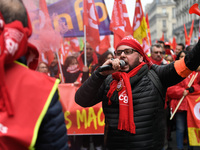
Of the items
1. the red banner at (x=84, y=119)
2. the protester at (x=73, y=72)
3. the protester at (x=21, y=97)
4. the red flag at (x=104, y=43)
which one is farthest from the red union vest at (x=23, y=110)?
the red flag at (x=104, y=43)

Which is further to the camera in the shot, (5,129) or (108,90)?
(108,90)

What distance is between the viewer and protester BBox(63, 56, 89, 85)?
559 centimetres

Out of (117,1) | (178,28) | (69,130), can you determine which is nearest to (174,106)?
(69,130)

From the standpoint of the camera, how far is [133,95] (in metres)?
2.32

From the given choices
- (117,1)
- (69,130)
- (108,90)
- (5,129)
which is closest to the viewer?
(5,129)

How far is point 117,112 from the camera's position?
2.35 metres

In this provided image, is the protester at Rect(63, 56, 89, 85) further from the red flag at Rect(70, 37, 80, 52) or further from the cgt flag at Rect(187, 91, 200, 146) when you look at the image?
the cgt flag at Rect(187, 91, 200, 146)

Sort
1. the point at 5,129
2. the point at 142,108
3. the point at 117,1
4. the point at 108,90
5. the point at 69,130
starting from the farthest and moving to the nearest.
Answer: the point at 117,1 < the point at 69,130 < the point at 108,90 < the point at 142,108 < the point at 5,129

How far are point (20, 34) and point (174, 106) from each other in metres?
4.24

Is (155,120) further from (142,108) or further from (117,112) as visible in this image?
(117,112)

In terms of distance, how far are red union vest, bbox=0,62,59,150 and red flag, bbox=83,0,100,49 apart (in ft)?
14.9

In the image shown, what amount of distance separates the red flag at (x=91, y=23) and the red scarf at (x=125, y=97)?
333cm

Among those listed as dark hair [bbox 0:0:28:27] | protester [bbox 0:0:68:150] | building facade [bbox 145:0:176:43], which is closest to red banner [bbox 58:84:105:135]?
protester [bbox 0:0:68:150]

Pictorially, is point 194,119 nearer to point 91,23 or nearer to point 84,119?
point 84,119
